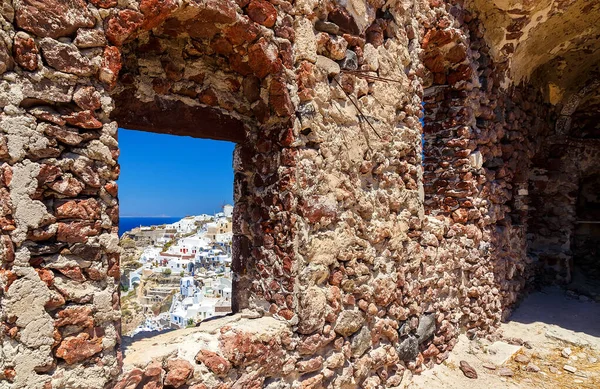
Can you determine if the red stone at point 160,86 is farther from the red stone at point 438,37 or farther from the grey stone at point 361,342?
the red stone at point 438,37

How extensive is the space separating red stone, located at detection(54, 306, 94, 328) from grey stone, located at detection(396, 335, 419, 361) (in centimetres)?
219

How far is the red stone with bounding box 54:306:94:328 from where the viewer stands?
135cm

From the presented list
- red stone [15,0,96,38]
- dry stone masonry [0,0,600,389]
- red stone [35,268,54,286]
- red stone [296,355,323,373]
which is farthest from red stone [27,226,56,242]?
red stone [296,355,323,373]

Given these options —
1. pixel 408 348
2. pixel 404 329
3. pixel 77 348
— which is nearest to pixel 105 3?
pixel 77 348

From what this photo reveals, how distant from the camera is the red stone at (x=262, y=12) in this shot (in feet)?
6.21

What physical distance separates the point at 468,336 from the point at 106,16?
4000 millimetres

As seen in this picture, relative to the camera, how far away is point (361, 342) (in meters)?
2.49

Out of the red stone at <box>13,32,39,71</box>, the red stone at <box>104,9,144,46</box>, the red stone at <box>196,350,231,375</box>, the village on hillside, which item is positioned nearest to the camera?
the red stone at <box>13,32,39,71</box>

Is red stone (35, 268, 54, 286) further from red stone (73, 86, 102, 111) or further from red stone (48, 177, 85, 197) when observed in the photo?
red stone (73, 86, 102, 111)

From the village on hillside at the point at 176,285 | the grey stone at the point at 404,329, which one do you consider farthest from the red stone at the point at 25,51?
the village on hillside at the point at 176,285

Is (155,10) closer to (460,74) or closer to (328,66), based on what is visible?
(328,66)

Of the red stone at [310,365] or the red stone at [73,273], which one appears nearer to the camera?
the red stone at [73,273]

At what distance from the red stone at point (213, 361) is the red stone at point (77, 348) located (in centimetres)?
50

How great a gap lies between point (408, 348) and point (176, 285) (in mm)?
10456
